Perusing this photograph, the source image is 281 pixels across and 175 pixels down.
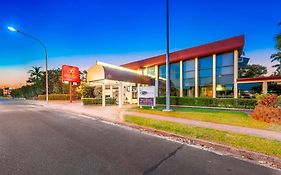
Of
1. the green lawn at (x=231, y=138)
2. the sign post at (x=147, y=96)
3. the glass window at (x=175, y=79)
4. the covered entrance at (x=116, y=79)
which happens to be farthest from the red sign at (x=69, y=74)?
the green lawn at (x=231, y=138)

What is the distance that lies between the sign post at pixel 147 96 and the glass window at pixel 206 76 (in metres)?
9.74

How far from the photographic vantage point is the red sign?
3331 centimetres

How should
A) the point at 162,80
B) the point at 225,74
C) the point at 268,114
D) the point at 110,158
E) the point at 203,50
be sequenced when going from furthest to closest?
the point at 162,80 < the point at 203,50 < the point at 225,74 < the point at 268,114 < the point at 110,158

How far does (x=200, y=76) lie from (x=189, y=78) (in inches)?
67.5

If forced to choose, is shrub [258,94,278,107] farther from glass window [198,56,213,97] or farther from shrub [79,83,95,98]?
shrub [79,83,95,98]

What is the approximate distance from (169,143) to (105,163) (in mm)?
2948

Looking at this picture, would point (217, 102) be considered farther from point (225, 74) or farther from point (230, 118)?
point (230, 118)

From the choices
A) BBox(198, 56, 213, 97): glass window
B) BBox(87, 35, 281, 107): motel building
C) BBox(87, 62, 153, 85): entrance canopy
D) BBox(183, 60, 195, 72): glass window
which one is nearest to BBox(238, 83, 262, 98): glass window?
BBox(87, 35, 281, 107): motel building

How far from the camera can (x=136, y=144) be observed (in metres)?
6.75

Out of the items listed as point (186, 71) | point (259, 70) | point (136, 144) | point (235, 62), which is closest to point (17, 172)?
point (136, 144)

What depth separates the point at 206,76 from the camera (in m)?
25.6

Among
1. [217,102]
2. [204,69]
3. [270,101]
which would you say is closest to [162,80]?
[204,69]

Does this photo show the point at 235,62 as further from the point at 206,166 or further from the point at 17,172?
the point at 17,172

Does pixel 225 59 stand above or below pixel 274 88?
above
